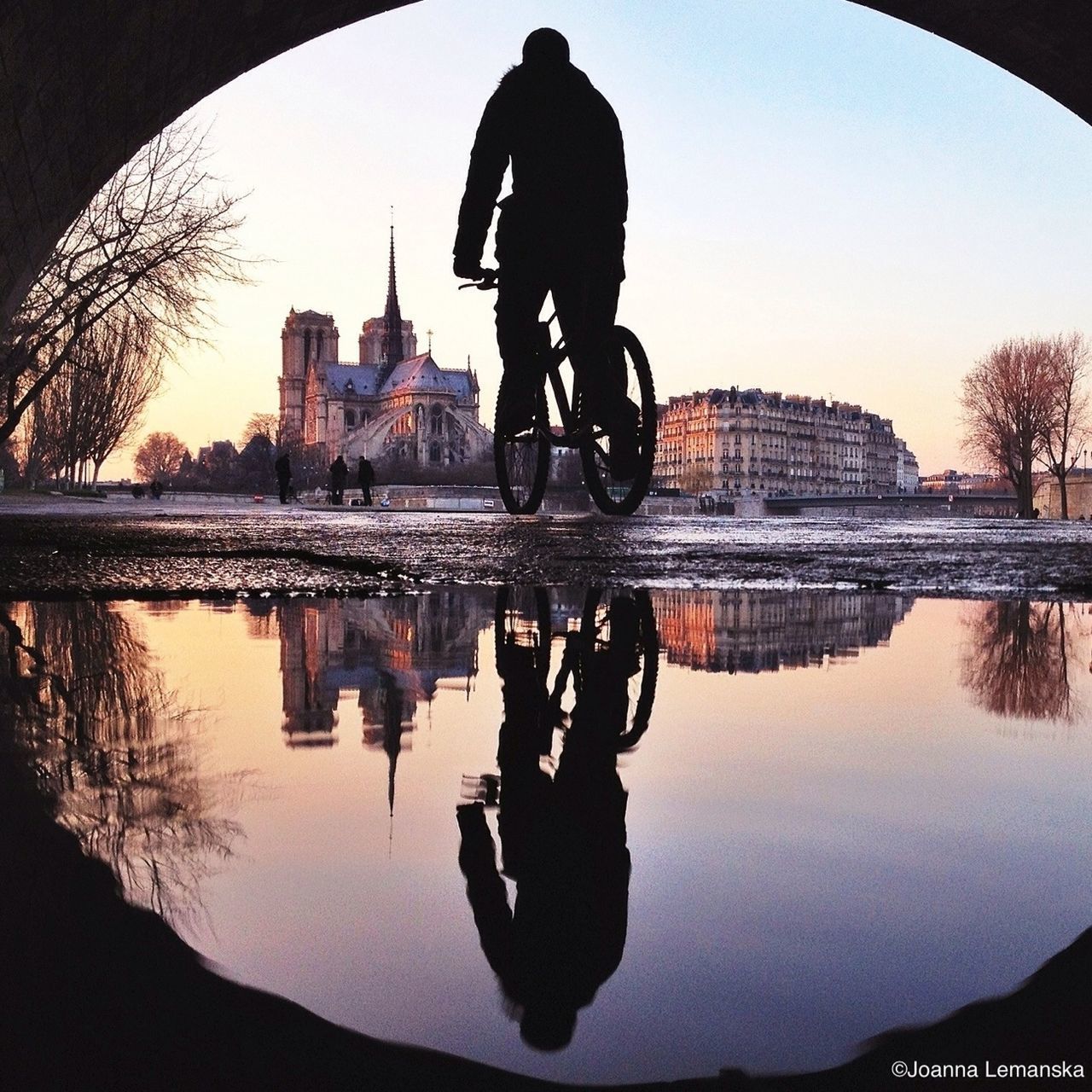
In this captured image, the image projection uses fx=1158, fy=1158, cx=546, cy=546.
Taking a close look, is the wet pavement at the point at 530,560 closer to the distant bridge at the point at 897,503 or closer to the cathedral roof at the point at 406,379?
the distant bridge at the point at 897,503

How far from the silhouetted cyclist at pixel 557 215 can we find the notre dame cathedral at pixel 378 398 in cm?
9886

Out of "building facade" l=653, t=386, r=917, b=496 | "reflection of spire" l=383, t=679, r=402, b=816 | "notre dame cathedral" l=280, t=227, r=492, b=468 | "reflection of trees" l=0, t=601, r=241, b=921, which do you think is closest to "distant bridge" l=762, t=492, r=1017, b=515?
"building facade" l=653, t=386, r=917, b=496

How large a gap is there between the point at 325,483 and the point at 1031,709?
107 meters

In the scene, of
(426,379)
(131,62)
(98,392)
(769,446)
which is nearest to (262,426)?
(426,379)

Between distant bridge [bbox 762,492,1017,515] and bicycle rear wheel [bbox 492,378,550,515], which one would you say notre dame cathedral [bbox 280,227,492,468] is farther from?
bicycle rear wheel [bbox 492,378,550,515]

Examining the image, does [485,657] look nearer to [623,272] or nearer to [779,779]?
[779,779]

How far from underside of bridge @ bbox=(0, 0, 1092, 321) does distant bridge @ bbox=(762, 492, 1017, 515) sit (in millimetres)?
51928

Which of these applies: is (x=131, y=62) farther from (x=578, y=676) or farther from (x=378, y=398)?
(x=378, y=398)

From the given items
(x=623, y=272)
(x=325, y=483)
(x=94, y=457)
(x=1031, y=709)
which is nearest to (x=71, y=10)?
(x=623, y=272)

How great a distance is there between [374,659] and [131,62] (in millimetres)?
7404

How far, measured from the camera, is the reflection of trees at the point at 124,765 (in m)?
0.80

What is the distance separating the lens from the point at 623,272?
6082mm

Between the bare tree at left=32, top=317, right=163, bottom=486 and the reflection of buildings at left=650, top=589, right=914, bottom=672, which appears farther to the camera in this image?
the bare tree at left=32, top=317, right=163, bottom=486

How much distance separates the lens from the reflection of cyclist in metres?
0.62
